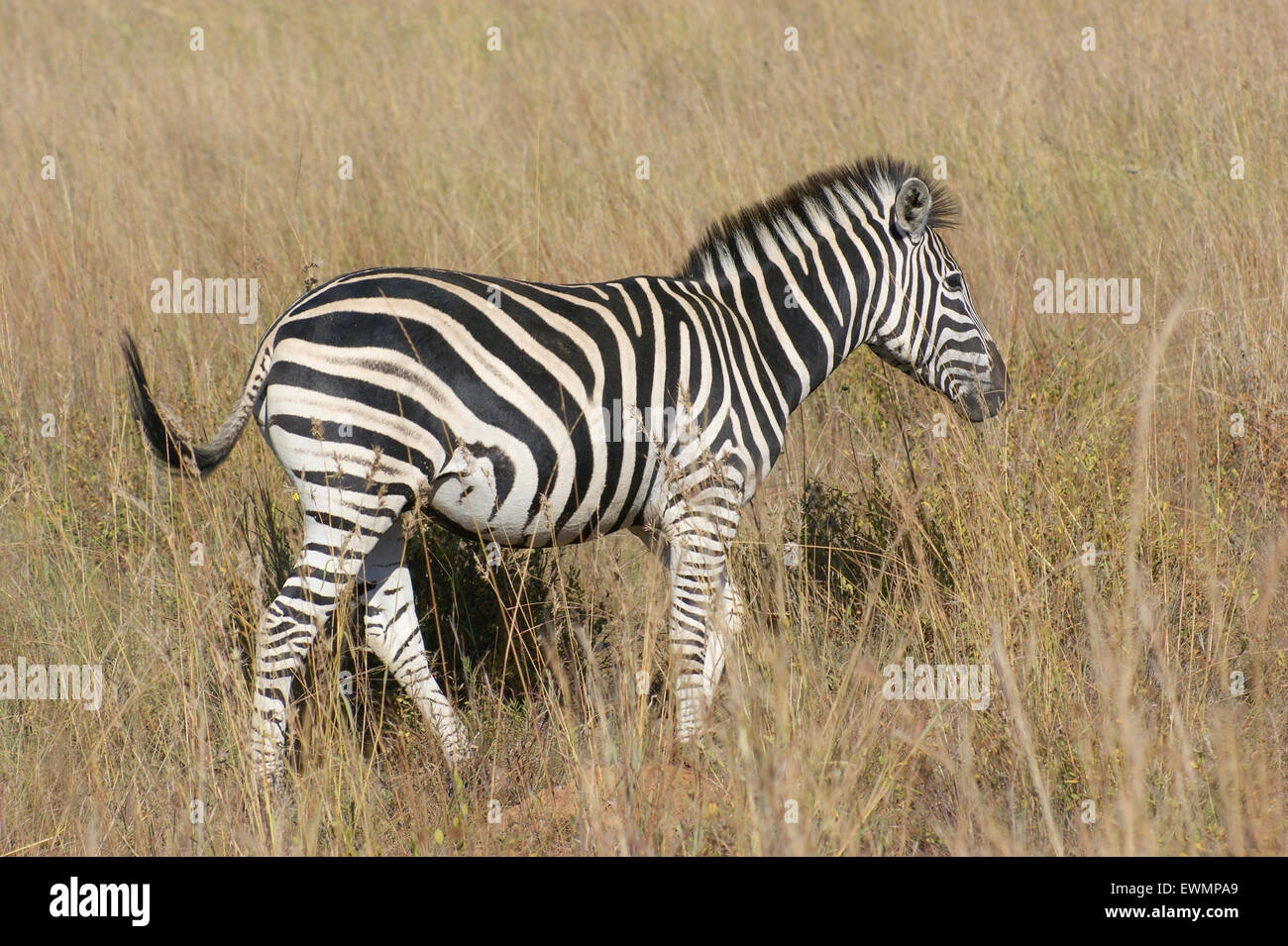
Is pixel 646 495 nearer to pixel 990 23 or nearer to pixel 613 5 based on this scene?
pixel 990 23

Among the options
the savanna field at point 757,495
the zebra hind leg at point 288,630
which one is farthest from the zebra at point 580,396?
the savanna field at point 757,495

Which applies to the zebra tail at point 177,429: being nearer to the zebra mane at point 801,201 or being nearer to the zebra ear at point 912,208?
the zebra mane at point 801,201

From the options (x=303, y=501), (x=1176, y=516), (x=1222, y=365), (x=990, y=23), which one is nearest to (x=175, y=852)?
(x=303, y=501)

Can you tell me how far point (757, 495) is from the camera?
17.7 ft

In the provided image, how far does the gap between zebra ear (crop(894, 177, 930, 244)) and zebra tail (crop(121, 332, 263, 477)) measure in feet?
7.89

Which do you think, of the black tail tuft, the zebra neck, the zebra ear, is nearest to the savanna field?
the black tail tuft

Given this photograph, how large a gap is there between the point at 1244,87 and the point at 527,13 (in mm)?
6557

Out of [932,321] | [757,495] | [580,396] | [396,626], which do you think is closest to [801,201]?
[932,321]

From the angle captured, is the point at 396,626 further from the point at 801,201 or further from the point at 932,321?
the point at 932,321

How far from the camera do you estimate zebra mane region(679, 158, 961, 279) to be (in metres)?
4.36

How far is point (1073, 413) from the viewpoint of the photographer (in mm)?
5465

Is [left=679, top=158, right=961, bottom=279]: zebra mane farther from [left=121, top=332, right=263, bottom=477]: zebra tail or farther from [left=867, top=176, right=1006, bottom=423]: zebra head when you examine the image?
[left=121, top=332, right=263, bottom=477]: zebra tail

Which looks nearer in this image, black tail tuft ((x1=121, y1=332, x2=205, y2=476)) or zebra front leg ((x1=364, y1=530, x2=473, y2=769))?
black tail tuft ((x1=121, y1=332, x2=205, y2=476))

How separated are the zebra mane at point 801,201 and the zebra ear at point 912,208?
87 millimetres
